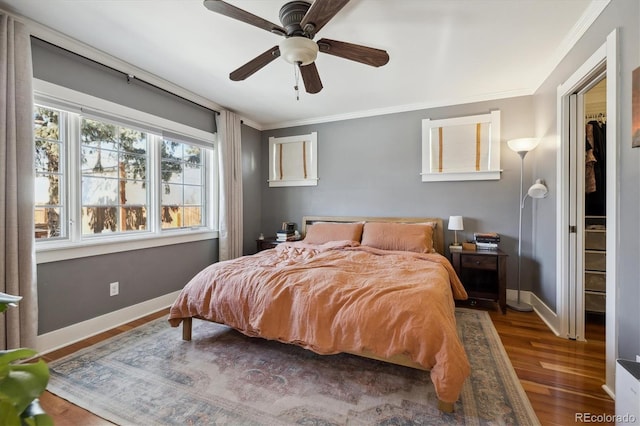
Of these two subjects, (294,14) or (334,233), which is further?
(334,233)

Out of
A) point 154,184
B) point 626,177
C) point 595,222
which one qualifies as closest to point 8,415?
point 626,177

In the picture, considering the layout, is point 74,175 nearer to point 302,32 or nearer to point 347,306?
point 302,32

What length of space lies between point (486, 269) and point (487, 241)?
1.04ft

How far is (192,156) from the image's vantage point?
3.57 meters

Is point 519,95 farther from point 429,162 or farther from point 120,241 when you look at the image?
point 120,241

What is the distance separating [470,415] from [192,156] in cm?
370

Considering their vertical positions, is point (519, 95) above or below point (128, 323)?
above

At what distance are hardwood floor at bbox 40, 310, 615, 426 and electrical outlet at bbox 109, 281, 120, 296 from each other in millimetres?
325

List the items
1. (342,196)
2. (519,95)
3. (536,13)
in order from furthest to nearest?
1. (342,196)
2. (519,95)
3. (536,13)

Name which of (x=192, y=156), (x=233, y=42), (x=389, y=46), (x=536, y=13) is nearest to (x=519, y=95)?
(x=536, y=13)

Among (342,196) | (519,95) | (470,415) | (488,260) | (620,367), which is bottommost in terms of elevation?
(470,415)

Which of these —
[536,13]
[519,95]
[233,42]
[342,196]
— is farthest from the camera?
[342,196]

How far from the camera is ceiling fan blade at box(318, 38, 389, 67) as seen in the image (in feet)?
6.13

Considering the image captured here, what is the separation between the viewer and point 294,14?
178 cm
